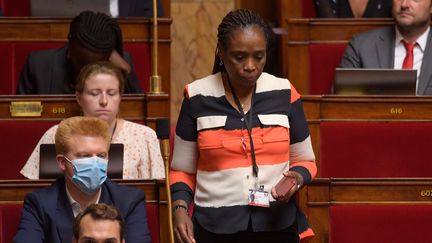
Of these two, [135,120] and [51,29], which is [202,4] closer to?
[51,29]

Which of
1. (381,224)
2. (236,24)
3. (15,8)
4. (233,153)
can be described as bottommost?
(381,224)

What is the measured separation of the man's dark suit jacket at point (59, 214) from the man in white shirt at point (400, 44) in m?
0.96

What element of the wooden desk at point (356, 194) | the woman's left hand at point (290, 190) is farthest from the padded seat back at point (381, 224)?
the woman's left hand at point (290, 190)

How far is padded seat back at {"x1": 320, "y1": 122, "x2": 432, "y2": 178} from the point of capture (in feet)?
6.79

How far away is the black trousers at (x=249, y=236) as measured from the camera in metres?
1.41

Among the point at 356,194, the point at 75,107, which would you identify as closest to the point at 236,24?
the point at 356,194

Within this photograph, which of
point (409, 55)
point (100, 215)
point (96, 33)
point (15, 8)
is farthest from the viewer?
point (15, 8)

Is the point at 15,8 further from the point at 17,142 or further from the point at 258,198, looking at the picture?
the point at 258,198

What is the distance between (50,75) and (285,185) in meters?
1.05

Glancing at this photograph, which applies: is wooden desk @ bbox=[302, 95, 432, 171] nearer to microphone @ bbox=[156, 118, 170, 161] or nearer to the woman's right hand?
microphone @ bbox=[156, 118, 170, 161]

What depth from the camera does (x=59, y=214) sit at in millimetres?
1549

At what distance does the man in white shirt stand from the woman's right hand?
1.08 meters

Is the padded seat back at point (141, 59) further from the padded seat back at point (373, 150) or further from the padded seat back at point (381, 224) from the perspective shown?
the padded seat back at point (381, 224)

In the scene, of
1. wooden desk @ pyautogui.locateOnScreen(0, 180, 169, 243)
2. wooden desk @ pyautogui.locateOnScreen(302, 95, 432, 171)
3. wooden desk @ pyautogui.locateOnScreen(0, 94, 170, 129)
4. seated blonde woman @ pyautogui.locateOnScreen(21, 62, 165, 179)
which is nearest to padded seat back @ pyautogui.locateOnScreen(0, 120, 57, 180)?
wooden desk @ pyautogui.locateOnScreen(0, 94, 170, 129)
